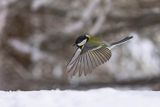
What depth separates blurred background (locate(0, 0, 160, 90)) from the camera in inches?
139

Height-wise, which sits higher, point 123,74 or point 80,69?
point 123,74

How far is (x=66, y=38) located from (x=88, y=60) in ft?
8.93

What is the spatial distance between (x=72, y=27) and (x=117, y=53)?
0.41 metres

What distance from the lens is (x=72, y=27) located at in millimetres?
3709

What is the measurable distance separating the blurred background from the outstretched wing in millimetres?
2434

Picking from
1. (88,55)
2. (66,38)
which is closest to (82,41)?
(88,55)
